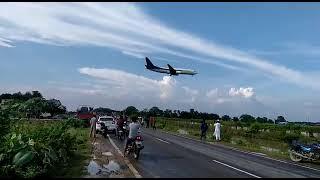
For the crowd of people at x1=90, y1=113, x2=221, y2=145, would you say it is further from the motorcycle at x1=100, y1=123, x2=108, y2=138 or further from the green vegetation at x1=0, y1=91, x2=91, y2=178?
the green vegetation at x1=0, y1=91, x2=91, y2=178

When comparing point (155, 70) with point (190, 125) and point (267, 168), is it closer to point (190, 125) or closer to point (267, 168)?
point (190, 125)

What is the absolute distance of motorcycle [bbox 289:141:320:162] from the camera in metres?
23.4

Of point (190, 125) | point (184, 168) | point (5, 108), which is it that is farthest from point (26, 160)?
point (190, 125)

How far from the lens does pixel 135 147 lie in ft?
65.7

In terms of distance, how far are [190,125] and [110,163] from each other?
52.1m

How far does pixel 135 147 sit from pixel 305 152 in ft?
29.2

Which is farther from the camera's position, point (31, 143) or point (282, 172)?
point (282, 172)

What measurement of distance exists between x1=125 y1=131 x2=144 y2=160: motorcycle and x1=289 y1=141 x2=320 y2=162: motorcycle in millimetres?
8608

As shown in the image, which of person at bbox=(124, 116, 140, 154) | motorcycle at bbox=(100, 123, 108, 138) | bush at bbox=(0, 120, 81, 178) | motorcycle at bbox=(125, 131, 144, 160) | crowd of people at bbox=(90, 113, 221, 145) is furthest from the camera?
motorcycle at bbox=(100, 123, 108, 138)

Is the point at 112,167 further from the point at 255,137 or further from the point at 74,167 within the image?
the point at 255,137

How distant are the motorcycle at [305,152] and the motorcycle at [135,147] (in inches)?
339

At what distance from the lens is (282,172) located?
1764cm

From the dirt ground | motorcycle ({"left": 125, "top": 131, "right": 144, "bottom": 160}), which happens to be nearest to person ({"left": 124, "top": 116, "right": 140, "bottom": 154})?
motorcycle ({"left": 125, "top": 131, "right": 144, "bottom": 160})

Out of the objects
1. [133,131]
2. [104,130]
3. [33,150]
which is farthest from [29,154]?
[104,130]
